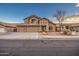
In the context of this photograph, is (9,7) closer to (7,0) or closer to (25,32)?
(7,0)

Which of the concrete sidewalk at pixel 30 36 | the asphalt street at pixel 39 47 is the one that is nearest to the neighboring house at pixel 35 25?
the concrete sidewalk at pixel 30 36

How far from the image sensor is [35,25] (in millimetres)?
2936

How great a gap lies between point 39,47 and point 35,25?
16.2 inches

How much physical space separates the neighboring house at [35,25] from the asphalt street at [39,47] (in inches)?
8.5

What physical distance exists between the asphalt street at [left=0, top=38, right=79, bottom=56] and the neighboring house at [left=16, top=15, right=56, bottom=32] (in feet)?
0.71

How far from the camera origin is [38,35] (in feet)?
9.50

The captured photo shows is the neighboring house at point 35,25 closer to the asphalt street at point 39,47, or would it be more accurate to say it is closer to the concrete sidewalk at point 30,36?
the concrete sidewalk at point 30,36

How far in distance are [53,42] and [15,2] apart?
96 centimetres

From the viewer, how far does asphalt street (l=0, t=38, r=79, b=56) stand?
2764mm

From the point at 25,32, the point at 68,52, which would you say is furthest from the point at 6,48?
the point at 68,52

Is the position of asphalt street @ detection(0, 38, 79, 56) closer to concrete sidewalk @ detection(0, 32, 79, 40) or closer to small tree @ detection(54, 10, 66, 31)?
concrete sidewalk @ detection(0, 32, 79, 40)

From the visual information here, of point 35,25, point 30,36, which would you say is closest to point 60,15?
point 35,25

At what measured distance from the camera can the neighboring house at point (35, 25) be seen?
2.90 meters

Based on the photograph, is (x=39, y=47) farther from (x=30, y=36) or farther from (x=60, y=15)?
(x=60, y=15)
